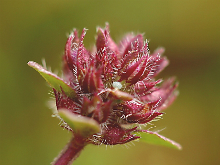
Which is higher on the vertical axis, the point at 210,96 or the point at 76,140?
the point at 210,96

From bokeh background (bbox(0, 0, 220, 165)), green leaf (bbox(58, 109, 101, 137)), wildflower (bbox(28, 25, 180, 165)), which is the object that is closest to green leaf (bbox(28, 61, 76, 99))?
wildflower (bbox(28, 25, 180, 165))

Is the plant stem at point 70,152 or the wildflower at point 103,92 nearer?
the wildflower at point 103,92

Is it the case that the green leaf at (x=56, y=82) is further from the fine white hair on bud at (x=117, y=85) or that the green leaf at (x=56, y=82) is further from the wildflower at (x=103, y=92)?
the fine white hair on bud at (x=117, y=85)

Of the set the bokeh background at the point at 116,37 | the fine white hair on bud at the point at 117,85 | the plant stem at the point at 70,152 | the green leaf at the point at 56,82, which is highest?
the bokeh background at the point at 116,37

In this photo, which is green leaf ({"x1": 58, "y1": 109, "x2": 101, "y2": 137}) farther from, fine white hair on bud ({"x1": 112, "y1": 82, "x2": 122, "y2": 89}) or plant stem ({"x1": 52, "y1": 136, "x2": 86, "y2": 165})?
fine white hair on bud ({"x1": 112, "y1": 82, "x2": 122, "y2": 89})

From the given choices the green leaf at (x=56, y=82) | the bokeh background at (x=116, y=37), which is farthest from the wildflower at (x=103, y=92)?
the bokeh background at (x=116, y=37)

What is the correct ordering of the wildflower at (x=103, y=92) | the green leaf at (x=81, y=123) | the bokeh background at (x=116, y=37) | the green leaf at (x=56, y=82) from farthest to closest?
the bokeh background at (x=116, y=37)
the green leaf at (x=56, y=82)
the wildflower at (x=103, y=92)
the green leaf at (x=81, y=123)

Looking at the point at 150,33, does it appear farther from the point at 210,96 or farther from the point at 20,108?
the point at 20,108

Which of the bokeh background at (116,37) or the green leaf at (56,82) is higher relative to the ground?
the bokeh background at (116,37)

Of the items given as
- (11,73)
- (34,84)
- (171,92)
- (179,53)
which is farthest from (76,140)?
(179,53)
